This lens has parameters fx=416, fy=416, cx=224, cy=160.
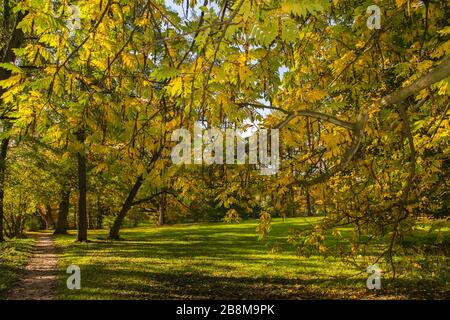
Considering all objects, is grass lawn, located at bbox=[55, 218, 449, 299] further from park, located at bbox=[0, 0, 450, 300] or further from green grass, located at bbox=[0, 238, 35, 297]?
green grass, located at bbox=[0, 238, 35, 297]

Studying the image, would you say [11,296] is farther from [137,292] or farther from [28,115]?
[28,115]

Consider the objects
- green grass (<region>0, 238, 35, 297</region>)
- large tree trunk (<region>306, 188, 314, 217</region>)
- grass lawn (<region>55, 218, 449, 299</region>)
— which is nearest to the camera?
large tree trunk (<region>306, 188, 314, 217</region>)

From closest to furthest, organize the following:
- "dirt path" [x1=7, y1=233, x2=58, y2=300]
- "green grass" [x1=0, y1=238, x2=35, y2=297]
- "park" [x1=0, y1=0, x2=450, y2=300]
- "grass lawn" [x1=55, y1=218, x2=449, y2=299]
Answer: "park" [x1=0, y1=0, x2=450, y2=300], "grass lawn" [x1=55, y1=218, x2=449, y2=299], "dirt path" [x1=7, y1=233, x2=58, y2=300], "green grass" [x1=0, y1=238, x2=35, y2=297]

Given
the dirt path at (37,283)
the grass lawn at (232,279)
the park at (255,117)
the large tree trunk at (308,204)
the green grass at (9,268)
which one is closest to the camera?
the park at (255,117)

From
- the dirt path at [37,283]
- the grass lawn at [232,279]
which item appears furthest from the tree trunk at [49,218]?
the dirt path at [37,283]

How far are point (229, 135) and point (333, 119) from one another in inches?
53.8

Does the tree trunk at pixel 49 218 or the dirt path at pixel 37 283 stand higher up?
the dirt path at pixel 37 283

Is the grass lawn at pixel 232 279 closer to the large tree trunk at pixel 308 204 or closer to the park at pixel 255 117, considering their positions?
Answer: the park at pixel 255 117

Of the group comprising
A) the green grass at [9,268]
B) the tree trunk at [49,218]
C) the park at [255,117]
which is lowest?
the tree trunk at [49,218]

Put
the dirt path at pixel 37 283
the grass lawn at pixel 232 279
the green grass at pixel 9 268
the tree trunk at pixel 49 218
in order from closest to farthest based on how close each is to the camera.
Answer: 1. the grass lawn at pixel 232 279
2. the dirt path at pixel 37 283
3. the green grass at pixel 9 268
4. the tree trunk at pixel 49 218

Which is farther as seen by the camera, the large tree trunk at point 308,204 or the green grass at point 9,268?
the green grass at point 9,268

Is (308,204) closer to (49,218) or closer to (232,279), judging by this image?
(232,279)

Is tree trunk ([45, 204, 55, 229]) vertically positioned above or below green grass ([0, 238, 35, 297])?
below

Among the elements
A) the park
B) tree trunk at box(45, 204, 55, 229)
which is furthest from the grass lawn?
tree trunk at box(45, 204, 55, 229)
